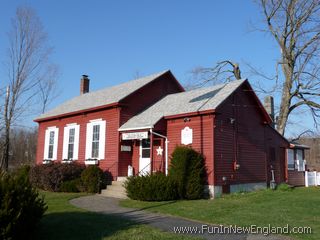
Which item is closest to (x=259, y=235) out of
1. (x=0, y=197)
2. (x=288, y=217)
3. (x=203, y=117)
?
(x=288, y=217)

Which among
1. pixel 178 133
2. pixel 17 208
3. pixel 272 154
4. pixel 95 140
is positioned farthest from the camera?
pixel 272 154

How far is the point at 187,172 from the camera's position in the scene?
15.5 m

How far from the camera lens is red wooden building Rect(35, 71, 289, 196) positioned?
55.2 ft

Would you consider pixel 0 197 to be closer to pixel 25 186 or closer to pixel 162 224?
pixel 25 186

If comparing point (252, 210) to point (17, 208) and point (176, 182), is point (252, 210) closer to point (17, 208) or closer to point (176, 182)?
point (176, 182)

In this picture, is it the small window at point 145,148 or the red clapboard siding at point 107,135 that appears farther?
the red clapboard siding at point 107,135

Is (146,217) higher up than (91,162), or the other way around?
(91,162)

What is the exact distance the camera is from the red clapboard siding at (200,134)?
16261mm

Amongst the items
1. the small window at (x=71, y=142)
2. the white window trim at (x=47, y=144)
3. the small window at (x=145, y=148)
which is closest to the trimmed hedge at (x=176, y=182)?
the small window at (x=145, y=148)

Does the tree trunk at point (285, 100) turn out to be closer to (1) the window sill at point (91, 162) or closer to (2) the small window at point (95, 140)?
(2) the small window at point (95, 140)

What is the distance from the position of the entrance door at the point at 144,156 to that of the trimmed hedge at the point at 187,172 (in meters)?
3.17

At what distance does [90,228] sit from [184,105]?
10.4 meters

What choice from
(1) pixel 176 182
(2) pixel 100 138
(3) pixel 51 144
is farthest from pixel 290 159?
Result: (3) pixel 51 144

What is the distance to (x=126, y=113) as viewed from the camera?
20141mm
